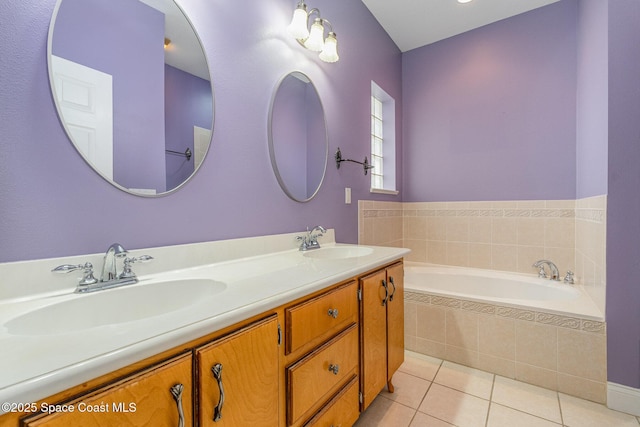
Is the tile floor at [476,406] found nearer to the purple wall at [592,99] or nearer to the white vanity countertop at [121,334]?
the white vanity countertop at [121,334]

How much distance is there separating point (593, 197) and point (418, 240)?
1447 mm

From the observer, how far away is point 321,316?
38.3 inches

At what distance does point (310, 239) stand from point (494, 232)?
75.4 inches

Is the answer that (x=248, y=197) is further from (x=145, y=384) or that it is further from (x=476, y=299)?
(x=476, y=299)

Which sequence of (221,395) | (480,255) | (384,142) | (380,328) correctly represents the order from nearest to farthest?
1. (221,395)
2. (380,328)
3. (480,255)
4. (384,142)

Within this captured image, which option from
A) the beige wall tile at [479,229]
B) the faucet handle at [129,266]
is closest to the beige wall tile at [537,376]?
the beige wall tile at [479,229]

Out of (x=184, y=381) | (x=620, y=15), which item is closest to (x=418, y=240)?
(x=620, y=15)

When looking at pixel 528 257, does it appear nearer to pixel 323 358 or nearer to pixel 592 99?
pixel 592 99

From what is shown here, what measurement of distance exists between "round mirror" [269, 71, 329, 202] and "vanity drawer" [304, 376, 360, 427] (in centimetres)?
98

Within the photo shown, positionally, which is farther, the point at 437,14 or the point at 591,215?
the point at 437,14

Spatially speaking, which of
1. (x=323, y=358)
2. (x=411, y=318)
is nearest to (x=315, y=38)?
(x=323, y=358)

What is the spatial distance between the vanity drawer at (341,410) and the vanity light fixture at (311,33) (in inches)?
67.8

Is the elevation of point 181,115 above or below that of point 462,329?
above

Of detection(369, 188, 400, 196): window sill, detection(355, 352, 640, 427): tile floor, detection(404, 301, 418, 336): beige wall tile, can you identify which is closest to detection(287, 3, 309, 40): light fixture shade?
detection(369, 188, 400, 196): window sill
